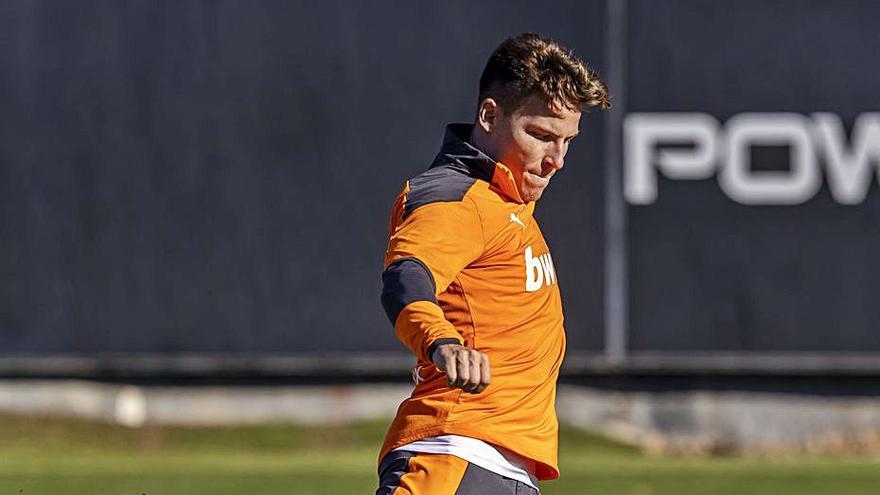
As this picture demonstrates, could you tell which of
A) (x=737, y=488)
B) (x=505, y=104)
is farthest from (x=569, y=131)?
(x=737, y=488)

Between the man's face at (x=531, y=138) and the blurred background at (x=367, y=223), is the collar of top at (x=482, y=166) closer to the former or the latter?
the man's face at (x=531, y=138)

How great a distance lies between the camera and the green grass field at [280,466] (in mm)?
9328

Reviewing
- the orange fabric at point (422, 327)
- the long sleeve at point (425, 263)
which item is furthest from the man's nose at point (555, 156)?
the orange fabric at point (422, 327)

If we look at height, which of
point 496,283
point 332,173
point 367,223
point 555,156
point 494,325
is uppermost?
point 555,156

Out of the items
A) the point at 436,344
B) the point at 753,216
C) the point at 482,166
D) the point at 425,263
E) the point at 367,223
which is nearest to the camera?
the point at 436,344

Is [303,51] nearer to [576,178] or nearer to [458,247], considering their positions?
[576,178]

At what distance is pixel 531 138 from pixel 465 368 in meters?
0.93

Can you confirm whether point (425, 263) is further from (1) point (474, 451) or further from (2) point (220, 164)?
(2) point (220, 164)

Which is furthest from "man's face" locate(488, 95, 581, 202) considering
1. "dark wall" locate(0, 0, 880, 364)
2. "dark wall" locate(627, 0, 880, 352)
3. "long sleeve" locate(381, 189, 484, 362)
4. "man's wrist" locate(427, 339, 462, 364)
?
"dark wall" locate(627, 0, 880, 352)

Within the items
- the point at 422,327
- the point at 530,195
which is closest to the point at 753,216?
the point at 530,195

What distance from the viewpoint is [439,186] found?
3.75 metres

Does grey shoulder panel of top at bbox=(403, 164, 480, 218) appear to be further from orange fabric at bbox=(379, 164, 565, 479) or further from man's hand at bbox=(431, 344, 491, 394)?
man's hand at bbox=(431, 344, 491, 394)

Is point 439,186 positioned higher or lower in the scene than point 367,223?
higher

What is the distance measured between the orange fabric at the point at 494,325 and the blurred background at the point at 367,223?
22.3ft
